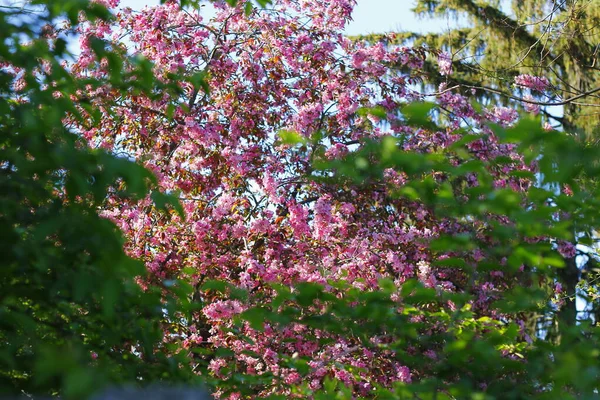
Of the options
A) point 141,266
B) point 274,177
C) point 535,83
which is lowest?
point 141,266

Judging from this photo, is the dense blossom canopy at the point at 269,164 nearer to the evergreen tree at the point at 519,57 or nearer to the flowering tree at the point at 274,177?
the flowering tree at the point at 274,177

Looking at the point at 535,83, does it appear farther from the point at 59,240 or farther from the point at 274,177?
the point at 59,240

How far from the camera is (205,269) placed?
785cm

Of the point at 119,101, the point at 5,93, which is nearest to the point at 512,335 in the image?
the point at 5,93

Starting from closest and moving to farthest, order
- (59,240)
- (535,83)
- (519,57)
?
1. (59,240)
2. (535,83)
3. (519,57)

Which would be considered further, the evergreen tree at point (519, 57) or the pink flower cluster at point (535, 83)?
the evergreen tree at point (519, 57)

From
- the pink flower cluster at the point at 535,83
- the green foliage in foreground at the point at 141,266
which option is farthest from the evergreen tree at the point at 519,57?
the green foliage in foreground at the point at 141,266

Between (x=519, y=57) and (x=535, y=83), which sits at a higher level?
(x=519, y=57)

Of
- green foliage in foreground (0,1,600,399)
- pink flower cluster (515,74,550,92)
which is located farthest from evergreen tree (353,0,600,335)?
green foliage in foreground (0,1,600,399)

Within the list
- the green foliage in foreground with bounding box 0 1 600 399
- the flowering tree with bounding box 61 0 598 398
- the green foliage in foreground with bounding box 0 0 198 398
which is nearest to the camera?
the green foliage in foreground with bounding box 0 0 198 398

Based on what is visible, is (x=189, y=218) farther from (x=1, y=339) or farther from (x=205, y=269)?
(x=1, y=339)

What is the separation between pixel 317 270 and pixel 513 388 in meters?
4.83

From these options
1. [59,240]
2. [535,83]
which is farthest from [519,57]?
[59,240]

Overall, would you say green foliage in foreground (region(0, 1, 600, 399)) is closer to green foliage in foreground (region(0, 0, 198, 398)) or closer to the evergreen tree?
green foliage in foreground (region(0, 0, 198, 398))
